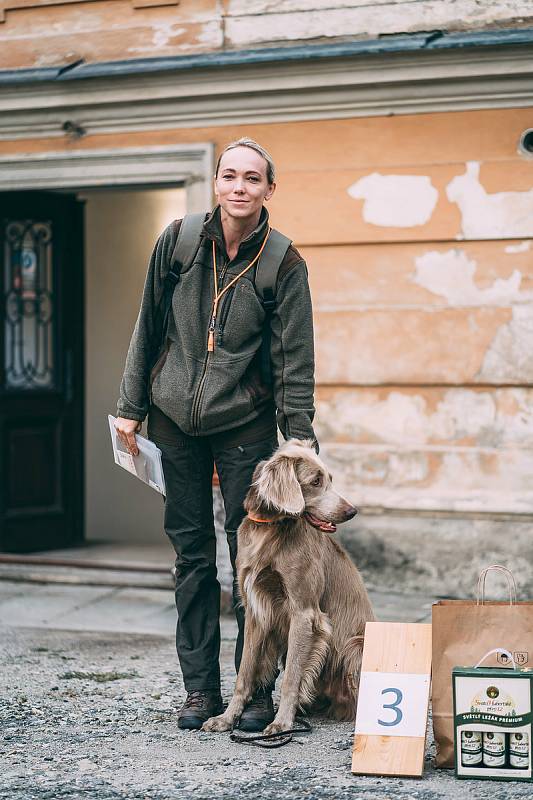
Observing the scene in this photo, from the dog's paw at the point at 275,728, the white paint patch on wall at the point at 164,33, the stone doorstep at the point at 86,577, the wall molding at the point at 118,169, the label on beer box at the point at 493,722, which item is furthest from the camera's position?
the stone doorstep at the point at 86,577

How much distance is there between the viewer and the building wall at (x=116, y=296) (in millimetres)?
10594

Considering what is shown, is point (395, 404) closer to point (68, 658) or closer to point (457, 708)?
point (68, 658)

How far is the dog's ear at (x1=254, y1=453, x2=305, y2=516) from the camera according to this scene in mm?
4582

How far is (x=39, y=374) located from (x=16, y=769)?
5341 millimetres

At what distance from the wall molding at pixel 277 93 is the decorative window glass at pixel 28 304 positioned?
36.5 inches

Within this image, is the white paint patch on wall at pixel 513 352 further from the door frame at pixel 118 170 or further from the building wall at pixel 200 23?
the door frame at pixel 118 170

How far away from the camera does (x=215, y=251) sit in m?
4.89

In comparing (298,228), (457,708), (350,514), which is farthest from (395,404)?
(457,708)

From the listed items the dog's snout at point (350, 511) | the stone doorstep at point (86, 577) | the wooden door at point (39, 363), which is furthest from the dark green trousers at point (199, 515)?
the wooden door at point (39, 363)

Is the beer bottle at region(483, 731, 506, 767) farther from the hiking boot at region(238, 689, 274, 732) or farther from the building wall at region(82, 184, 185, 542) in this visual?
the building wall at region(82, 184, 185, 542)

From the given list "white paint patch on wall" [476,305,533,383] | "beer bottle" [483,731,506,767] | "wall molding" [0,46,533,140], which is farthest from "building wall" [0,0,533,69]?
"beer bottle" [483,731,506,767]

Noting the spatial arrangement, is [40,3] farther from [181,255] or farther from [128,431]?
[128,431]

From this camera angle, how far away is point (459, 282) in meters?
7.59

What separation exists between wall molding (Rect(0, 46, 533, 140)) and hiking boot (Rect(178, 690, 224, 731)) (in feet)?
13.6
